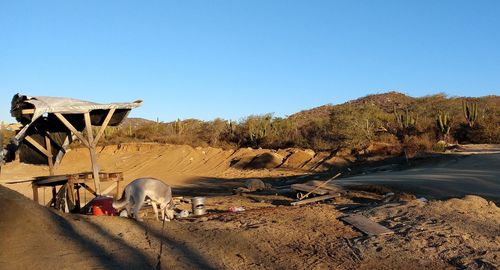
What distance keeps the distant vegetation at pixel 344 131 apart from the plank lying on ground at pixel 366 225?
16.6 meters

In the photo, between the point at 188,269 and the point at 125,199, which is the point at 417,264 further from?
the point at 125,199

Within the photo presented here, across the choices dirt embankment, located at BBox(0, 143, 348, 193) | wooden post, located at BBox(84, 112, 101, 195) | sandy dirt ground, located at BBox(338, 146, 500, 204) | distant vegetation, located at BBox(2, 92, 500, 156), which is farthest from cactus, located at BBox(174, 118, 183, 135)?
wooden post, located at BBox(84, 112, 101, 195)

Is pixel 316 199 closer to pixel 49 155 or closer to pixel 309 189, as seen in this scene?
pixel 309 189

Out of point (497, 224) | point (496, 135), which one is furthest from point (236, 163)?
point (497, 224)

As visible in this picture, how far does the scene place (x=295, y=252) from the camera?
806 centimetres

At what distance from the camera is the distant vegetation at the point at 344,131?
33.4 m

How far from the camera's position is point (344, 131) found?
34.1m

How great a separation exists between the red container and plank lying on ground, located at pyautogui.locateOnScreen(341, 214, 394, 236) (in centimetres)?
490

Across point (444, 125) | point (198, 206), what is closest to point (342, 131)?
point (444, 125)

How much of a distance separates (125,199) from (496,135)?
29.7m

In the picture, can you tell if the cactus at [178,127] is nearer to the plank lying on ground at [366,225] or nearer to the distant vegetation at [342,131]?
the distant vegetation at [342,131]

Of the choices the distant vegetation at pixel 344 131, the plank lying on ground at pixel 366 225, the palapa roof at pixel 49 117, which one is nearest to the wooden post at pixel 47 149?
the palapa roof at pixel 49 117

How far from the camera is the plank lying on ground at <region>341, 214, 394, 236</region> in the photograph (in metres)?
8.94

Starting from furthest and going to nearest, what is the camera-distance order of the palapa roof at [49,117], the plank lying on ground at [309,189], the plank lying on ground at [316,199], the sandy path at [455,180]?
the plank lying on ground at [309,189] < the sandy path at [455,180] < the plank lying on ground at [316,199] < the palapa roof at [49,117]
